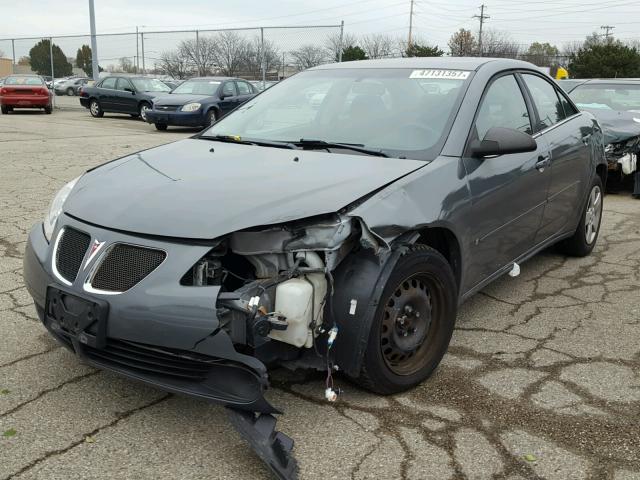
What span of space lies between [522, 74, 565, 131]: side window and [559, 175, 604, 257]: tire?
78cm

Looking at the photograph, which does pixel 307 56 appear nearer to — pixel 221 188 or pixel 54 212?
pixel 54 212

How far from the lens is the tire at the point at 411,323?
281 cm

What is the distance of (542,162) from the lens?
4.14 meters

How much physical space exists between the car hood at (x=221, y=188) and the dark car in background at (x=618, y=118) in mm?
6032

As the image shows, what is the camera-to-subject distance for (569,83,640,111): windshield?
9.45 m

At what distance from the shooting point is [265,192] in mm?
2773

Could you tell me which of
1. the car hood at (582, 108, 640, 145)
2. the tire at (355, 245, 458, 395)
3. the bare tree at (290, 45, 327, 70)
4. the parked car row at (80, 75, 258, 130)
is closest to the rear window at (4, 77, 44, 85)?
the parked car row at (80, 75, 258, 130)

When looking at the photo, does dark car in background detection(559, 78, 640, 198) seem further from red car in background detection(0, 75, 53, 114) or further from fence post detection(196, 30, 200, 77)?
fence post detection(196, 30, 200, 77)

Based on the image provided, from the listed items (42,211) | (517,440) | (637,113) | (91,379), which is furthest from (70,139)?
(517,440)

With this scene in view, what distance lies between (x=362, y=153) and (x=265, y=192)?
0.81 metres

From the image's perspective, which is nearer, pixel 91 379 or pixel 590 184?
pixel 91 379

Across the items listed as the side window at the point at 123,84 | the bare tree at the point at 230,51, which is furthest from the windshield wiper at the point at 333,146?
the bare tree at the point at 230,51

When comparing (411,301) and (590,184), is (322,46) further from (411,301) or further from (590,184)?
(411,301)

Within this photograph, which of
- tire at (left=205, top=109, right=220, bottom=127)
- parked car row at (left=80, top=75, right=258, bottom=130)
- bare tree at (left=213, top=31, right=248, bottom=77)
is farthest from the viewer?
bare tree at (left=213, top=31, right=248, bottom=77)
